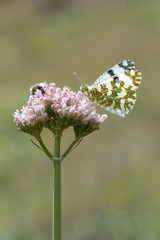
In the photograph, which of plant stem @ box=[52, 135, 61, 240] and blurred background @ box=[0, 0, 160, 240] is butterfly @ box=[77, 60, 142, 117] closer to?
plant stem @ box=[52, 135, 61, 240]

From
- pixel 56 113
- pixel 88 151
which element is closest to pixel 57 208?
pixel 56 113

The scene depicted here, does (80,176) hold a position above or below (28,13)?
below

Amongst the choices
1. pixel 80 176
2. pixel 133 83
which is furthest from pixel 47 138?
pixel 133 83

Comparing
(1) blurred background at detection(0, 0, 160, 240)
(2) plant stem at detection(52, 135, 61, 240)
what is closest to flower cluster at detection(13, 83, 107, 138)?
(2) plant stem at detection(52, 135, 61, 240)

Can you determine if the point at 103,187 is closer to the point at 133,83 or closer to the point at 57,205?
the point at 133,83

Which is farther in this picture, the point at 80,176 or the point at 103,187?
the point at 80,176

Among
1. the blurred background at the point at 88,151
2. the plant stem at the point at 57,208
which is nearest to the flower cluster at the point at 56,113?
the plant stem at the point at 57,208

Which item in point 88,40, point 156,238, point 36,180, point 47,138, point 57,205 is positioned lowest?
point 156,238

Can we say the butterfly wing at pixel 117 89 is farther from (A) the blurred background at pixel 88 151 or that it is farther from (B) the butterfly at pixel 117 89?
(A) the blurred background at pixel 88 151

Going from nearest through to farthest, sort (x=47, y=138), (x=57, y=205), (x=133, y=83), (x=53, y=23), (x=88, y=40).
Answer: (x=57, y=205) < (x=133, y=83) < (x=47, y=138) < (x=88, y=40) < (x=53, y=23)
